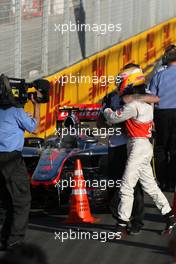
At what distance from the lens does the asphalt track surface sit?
7.22 m

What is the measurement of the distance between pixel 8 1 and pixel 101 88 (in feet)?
15.1

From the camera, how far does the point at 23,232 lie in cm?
734

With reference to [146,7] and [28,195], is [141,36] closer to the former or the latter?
[146,7]

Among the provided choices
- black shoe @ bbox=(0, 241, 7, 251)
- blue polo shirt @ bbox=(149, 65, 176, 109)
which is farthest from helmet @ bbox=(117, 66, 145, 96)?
blue polo shirt @ bbox=(149, 65, 176, 109)

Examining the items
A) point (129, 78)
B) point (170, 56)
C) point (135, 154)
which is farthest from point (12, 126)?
point (170, 56)

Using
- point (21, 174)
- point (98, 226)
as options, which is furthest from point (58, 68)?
point (21, 174)

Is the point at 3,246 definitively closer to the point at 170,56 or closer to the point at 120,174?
the point at 120,174

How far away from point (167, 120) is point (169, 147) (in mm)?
332

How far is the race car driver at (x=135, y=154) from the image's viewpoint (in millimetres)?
7969

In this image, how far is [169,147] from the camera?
10.3 meters

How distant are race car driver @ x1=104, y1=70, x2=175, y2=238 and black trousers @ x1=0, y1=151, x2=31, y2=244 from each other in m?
1.06

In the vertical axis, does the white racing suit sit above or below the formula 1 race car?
above

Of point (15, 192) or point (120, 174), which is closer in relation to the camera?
point (15, 192)

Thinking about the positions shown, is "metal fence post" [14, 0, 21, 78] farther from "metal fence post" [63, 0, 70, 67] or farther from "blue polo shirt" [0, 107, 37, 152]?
"blue polo shirt" [0, 107, 37, 152]
